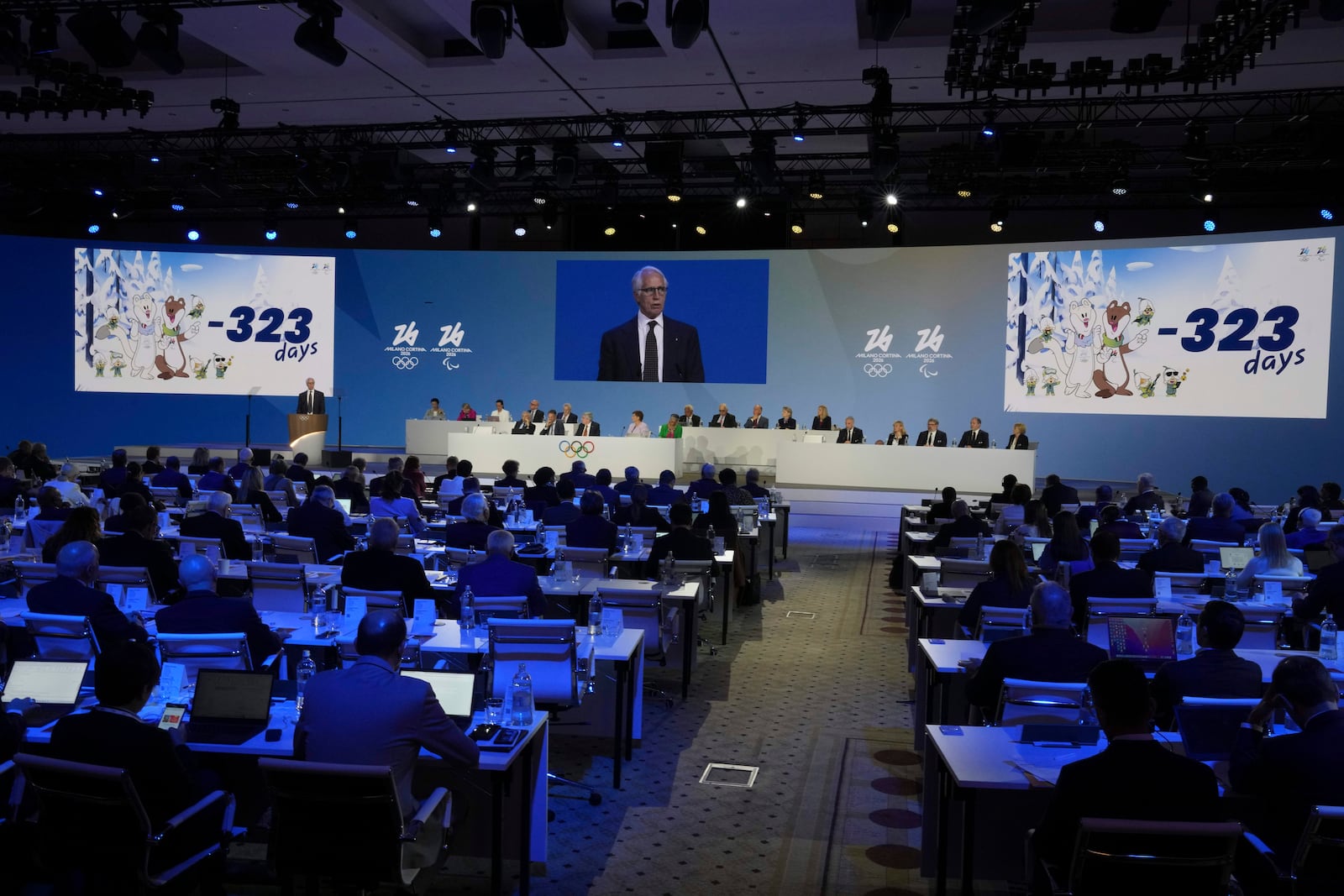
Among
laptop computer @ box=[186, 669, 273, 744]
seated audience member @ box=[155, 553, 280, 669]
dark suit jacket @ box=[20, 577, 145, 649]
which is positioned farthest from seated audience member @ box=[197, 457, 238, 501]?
laptop computer @ box=[186, 669, 273, 744]

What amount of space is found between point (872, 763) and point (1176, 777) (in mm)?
3376

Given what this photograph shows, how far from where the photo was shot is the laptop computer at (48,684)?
4359mm

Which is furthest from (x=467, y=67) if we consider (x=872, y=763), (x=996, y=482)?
(x=872, y=763)

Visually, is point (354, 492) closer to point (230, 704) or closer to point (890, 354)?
point (230, 704)

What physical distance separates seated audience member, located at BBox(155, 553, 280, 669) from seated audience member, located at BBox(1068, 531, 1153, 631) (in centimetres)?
459

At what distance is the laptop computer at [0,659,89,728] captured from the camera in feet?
14.3

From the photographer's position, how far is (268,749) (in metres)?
4.05

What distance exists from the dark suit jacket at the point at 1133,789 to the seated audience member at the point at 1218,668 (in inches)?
56.0

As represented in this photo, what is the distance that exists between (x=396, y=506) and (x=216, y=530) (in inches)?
67.9

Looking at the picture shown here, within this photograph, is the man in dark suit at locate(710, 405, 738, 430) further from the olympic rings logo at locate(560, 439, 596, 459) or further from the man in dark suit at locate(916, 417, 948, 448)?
the man in dark suit at locate(916, 417, 948, 448)

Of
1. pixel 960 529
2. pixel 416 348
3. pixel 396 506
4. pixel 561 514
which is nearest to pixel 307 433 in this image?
pixel 416 348

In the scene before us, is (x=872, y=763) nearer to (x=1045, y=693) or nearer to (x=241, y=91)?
(x=1045, y=693)

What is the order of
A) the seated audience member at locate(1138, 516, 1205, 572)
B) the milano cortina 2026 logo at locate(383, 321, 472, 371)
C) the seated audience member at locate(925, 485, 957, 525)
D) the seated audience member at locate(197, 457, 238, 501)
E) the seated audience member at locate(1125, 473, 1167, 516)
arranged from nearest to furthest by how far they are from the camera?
1. the seated audience member at locate(1138, 516, 1205, 572)
2. the seated audience member at locate(197, 457, 238, 501)
3. the seated audience member at locate(925, 485, 957, 525)
4. the seated audience member at locate(1125, 473, 1167, 516)
5. the milano cortina 2026 logo at locate(383, 321, 472, 371)

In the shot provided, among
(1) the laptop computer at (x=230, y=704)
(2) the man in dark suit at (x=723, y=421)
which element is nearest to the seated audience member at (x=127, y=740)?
(1) the laptop computer at (x=230, y=704)
